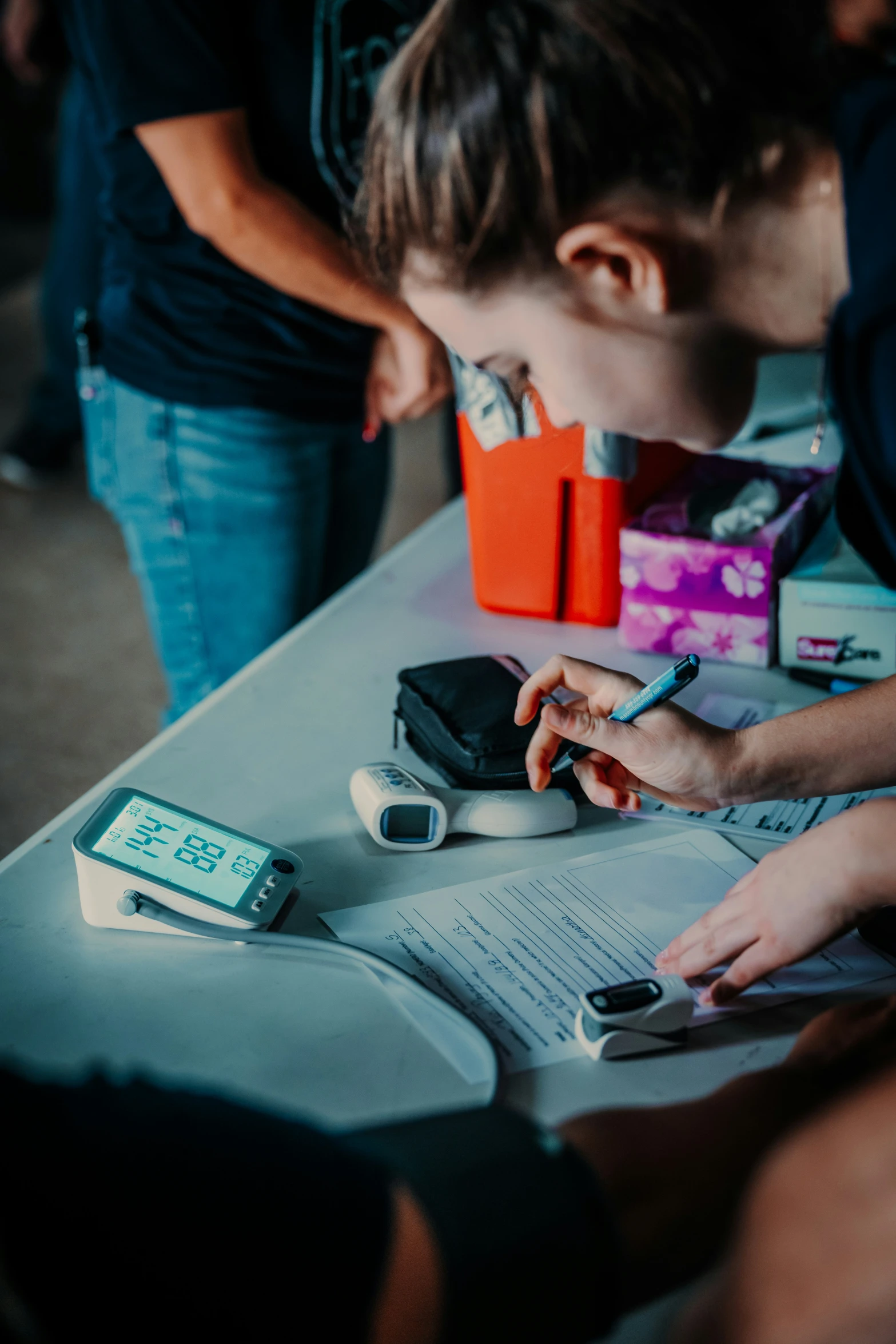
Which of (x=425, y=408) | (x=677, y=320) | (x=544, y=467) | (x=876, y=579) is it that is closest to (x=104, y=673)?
(x=425, y=408)

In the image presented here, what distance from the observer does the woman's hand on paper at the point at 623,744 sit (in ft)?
2.76

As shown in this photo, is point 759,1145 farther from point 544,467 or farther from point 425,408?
point 425,408

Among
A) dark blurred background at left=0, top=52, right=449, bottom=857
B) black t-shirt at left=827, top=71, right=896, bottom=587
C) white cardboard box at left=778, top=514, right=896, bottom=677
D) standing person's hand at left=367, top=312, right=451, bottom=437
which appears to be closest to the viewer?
black t-shirt at left=827, top=71, right=896, bottom=587

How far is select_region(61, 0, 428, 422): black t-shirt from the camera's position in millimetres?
1096

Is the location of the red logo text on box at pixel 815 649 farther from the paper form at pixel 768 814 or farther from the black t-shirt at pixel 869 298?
the black t-shirt at pixel 869 298

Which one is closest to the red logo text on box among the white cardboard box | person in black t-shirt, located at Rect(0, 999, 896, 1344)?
the white cardboard box

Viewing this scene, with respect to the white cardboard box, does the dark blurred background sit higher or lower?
lower

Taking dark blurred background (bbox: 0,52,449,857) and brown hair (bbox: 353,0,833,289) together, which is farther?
dark blurred background (bbox: 0,52,449,857)

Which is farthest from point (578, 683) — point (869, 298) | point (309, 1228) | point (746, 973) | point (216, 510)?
point (216, 510)

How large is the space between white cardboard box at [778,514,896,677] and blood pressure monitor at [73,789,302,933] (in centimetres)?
55

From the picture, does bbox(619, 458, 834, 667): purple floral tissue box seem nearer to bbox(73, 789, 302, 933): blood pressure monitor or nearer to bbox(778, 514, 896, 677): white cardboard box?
bbox(778, 514, 896, 677): white cardboard box

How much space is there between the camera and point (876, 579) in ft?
3.45

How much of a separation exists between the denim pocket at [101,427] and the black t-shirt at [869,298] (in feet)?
3.26

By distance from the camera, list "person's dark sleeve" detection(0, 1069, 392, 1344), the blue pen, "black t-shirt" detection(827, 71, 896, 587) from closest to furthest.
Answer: "person's dark sleeve" detection(0, 1069, 392, 1344)
"black t-shirt" detection(827, 71, 896, 587)
the blue pen
